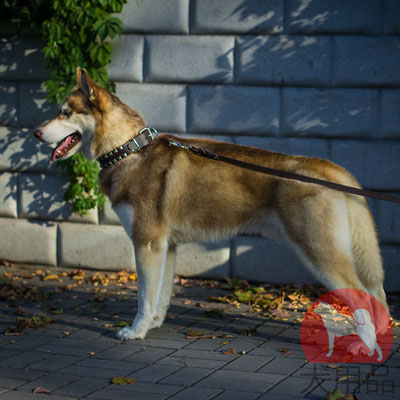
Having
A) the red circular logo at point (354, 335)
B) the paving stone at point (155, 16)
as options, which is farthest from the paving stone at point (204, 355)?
the paving stone at point (155, 16)

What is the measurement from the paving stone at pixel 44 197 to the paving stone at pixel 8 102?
2.02 feet

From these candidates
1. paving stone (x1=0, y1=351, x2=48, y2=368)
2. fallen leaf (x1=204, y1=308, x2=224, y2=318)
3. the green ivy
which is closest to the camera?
paving stone (x1=0, y1=351, x2=48, y2=368)

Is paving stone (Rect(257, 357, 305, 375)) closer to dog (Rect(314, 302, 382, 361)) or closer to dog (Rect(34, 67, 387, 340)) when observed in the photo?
dog (Rect(314, 302, 382, 361))

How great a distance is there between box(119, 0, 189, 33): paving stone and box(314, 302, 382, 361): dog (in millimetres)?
3034

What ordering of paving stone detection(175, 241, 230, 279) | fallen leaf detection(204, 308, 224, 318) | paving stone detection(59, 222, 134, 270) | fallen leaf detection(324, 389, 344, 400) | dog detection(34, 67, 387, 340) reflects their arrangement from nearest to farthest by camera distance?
fallen leaf detection(324, 389, 344, 400) → dog detection(34, 67, 387, 340) → fallen leaf detection(204, 308, 224, 318) → paving stone detection(175, 241, 230, 279) → paving stone detection(59, 222, 134, 270)

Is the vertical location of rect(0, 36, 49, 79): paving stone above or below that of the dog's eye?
above

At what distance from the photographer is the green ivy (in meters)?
6.81

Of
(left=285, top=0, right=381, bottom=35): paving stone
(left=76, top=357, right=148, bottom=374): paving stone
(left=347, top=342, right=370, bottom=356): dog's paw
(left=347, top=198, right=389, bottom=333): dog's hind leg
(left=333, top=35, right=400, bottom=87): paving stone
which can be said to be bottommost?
(left=76, top=357, right=148, bottom=374): paving stone

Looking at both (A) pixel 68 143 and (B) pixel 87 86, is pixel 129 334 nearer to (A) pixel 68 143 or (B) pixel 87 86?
(A) pixel 68 143

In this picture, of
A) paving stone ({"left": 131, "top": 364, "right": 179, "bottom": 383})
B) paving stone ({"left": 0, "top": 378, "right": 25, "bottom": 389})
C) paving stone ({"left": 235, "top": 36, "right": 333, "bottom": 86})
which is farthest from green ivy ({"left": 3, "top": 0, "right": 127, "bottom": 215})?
paving stone ({"left": 0, "top": 378, "right": 25, "bottom": 389})

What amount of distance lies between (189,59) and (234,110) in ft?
2.22

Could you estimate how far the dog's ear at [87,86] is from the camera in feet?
16.7

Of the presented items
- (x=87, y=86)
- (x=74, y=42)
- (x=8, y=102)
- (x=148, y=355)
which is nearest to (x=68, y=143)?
(x=87, y=86)

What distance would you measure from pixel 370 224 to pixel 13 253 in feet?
13.7
